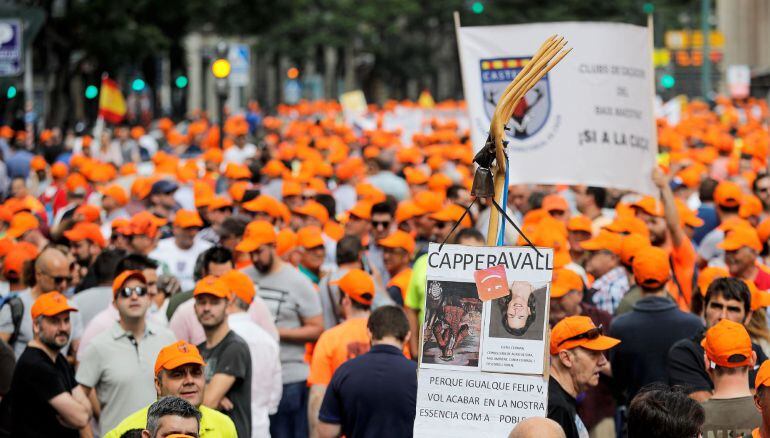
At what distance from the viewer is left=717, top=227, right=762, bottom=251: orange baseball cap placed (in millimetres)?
10266

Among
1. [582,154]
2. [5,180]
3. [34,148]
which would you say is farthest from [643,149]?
[34,148]

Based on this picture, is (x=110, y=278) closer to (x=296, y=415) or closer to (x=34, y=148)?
(x=296, y=415)

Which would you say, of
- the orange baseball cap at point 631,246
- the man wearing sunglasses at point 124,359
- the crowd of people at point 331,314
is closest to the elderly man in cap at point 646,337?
the crowd of people at point 331,314

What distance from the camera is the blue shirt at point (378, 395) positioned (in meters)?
7.72

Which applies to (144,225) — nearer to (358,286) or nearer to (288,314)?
(288,314)

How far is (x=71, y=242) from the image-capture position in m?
11.8

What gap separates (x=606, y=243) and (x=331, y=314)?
2048mm

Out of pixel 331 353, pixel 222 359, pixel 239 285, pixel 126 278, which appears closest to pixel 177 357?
pixel 222 359

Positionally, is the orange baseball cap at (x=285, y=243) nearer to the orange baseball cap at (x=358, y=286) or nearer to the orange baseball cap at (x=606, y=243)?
the orange baseball cap at (x=606, y=243)

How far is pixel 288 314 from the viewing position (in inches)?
401

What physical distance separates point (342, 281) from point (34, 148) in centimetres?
1935

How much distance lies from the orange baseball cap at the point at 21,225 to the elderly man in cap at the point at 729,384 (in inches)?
280

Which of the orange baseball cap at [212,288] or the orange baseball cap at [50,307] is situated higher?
the orange baseball cap at [212,288]

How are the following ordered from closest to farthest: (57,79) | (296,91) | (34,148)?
(34,148) < (57,79) < (296,91)
